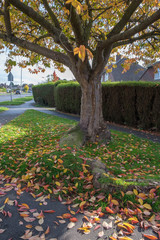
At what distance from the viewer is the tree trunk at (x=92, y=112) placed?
5949 mm

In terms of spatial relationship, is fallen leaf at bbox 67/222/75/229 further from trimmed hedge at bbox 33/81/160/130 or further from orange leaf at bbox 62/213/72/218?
trimmed hedge at bbox 33/81/160/130

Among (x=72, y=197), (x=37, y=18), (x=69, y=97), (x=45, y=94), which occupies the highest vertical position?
(x=37, y=18)

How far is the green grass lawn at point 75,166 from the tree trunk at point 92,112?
0.37 metres

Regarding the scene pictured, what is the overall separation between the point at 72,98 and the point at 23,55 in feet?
21.6

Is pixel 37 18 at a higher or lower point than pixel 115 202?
higher

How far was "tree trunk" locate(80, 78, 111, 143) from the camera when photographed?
19.5 feet

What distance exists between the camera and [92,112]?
607 cm

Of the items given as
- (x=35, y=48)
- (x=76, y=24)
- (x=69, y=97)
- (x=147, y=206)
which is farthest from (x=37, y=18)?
(x=69, y=97)

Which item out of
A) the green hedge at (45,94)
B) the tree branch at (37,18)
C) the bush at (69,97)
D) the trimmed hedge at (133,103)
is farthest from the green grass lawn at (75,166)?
the green hedge at (45,94)

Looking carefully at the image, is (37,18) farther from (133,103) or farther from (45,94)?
(45,94)

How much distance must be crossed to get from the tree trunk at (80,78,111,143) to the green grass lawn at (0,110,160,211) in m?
0.37

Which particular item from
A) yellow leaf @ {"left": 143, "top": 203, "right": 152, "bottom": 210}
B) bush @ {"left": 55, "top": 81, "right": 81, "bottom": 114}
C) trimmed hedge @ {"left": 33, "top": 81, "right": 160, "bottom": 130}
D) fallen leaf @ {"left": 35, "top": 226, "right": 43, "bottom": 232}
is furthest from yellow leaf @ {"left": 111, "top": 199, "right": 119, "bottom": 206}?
bush @ {"left": 55, "top": 81, "right": 81, "bottom": 114}

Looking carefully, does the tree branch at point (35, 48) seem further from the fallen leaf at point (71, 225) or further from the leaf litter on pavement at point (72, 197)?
the fallen leaf at point (71, 225)

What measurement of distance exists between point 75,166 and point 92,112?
8.70 ft
